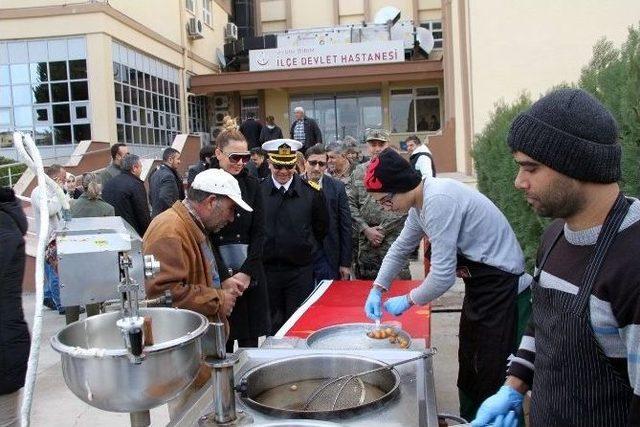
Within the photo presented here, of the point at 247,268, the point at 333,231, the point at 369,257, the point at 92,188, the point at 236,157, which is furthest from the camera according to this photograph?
the point at 92,188

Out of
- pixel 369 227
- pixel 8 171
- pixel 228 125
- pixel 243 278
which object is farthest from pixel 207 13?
pixel 243 278

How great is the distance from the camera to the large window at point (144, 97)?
17.0 m

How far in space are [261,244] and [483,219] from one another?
66.3 inches

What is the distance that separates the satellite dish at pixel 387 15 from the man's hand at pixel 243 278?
2290 cm

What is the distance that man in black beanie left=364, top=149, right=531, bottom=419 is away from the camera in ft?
9.77

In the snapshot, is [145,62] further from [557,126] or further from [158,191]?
[557,126]

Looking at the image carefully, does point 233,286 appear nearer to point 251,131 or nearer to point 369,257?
point 369,257

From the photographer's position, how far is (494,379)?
10.2 ft

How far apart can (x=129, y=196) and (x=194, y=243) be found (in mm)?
4704

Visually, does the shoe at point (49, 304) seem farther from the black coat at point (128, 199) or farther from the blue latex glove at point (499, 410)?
the blue latex glove at point (499, 410)

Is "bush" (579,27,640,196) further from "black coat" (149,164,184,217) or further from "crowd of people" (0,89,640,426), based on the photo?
"black coat" (149,164,184,217)

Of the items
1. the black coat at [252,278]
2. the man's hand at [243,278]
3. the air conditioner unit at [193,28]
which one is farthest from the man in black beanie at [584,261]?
the air conditioner unit at [193,28]

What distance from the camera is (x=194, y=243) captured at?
2947 mm

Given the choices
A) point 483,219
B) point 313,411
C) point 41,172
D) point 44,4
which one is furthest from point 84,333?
point 44,4
